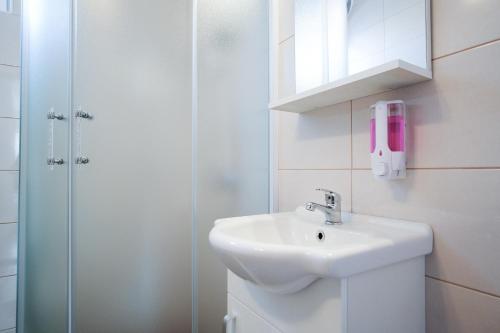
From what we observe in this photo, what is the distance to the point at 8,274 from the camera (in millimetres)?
1346

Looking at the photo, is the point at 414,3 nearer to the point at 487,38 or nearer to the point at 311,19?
the point at 487,38

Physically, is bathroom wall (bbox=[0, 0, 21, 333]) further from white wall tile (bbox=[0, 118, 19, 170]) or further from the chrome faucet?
the chrome faucet

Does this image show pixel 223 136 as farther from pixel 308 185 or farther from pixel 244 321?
pixel 244 321

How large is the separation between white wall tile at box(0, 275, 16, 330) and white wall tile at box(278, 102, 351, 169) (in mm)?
1521

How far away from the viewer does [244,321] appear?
0.77 meters

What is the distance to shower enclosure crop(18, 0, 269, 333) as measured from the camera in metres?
1.07

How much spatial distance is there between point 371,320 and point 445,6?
764 millimetres

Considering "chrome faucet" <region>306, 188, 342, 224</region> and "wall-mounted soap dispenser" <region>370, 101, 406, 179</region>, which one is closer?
"wall-mounted soap dispenser" <region>370, 101, 406, 179</region>

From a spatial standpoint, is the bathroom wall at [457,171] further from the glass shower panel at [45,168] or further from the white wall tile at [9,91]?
the white wall tile at [9,91]

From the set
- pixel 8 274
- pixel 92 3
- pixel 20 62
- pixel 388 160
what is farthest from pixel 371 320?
pixel 20 62

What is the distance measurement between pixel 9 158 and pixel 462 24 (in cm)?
194

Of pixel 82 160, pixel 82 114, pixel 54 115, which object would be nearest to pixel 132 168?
pixel 82 160

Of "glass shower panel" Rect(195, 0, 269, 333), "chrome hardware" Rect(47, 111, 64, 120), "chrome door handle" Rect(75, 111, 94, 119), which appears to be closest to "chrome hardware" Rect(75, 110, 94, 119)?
"chrome door handle" Rect(75, 111, 94, 119)

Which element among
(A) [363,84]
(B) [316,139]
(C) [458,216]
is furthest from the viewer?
(B) [316,139]
